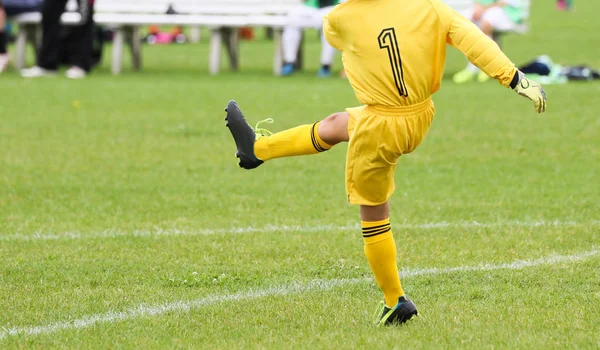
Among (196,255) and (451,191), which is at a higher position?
(196,255)

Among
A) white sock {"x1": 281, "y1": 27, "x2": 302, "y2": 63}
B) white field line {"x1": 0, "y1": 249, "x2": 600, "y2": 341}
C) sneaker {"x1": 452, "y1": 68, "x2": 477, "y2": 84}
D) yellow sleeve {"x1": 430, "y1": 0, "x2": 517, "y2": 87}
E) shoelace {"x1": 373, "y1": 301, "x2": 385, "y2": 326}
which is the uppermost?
yellow sleeve {"x1": 430, "y1": 0, "x2": 517, "y2": 87}

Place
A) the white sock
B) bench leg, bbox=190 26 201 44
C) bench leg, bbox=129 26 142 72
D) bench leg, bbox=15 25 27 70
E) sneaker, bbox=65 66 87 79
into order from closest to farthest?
sneaker, bbox=65 66 87 79 < the white sock < bench leg, bbox=15 25 27 70 < bench leg, bbox=129 26 142 72 < bench leg, bbox=190 26 201 44

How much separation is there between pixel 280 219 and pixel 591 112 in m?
5.87

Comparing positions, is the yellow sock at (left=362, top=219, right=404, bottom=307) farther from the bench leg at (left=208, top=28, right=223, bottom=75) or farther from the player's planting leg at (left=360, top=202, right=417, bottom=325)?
the bench leg at (left=208, top=28, right=223, bottom=75)

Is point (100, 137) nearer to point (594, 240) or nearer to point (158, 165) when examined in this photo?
point (158, 165)

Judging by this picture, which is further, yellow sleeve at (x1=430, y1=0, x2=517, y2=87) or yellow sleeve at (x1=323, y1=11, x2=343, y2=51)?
yellow sleeve at (x1=323, y1=11, x2=343, y2=51)

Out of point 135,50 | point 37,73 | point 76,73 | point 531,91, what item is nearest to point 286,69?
point 135,50

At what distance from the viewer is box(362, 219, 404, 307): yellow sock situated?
15.9ft

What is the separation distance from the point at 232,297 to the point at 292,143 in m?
0.84

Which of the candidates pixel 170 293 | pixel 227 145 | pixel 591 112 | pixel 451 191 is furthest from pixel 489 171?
pixel 170 293

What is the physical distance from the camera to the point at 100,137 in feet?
36.0

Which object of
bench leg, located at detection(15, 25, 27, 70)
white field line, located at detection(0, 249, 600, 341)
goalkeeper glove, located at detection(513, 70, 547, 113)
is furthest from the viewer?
bench leg, located at detection(15, 25, 27, 70)

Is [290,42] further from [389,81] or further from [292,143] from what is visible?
[389,81]

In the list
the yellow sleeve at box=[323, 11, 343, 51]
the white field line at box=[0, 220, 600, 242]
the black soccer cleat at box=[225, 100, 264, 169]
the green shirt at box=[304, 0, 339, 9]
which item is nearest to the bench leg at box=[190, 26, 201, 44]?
the green shirt at box=[304, 0, 339, 9]
